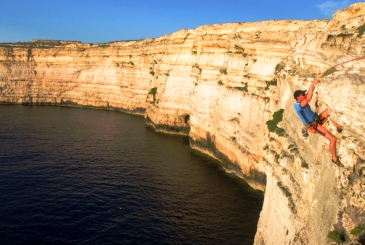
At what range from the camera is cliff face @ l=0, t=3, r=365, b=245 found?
9.31m

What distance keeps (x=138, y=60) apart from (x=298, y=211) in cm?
6001

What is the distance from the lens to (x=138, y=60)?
6788 centimetres

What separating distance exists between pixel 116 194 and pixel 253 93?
1534 cm

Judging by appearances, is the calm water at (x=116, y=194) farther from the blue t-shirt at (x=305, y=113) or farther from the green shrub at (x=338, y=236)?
the blue t-shirt at (x=305, y=113)

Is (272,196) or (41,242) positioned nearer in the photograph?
(272,196)

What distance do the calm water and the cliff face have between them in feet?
12.0

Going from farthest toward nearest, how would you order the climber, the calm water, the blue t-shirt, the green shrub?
the calm water
the blue t-shirt
the climber
the green shrub

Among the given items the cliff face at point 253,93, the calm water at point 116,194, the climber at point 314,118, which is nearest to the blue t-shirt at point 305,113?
the climber at point 314,118

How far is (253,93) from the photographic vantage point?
29.4 meters

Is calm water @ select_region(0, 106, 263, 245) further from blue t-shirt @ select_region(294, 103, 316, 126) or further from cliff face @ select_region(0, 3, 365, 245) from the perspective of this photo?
blue t-shirt @ select_region(294, 103, 316, 126)

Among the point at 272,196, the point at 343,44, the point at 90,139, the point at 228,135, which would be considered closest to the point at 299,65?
the point at 343,44

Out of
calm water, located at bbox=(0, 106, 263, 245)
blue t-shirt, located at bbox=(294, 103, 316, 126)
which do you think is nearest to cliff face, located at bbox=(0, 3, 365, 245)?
blue t-shirt, located at bbox=(294, 103, 316, 126)

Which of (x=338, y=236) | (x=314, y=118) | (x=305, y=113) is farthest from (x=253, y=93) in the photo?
(x=338, y=236)

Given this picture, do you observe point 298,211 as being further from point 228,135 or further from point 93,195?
point 228,135
